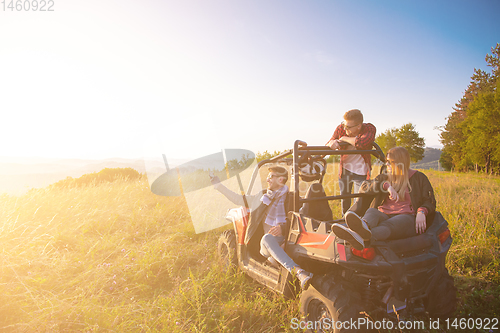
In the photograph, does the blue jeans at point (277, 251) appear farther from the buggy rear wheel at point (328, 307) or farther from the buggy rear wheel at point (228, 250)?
the buggy rear wheel at point (228, 250)

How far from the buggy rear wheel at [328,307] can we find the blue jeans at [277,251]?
0.30 metres

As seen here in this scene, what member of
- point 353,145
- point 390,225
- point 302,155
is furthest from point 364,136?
point 390,225

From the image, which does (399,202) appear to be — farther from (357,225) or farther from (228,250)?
(228,250)

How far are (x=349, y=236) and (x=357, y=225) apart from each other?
0.12 meters

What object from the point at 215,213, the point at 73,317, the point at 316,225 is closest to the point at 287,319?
the point at 316,225

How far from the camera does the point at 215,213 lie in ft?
22.8

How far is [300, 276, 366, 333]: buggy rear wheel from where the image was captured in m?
2.33

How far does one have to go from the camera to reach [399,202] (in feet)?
10.2

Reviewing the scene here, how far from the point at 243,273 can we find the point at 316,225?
1654mm

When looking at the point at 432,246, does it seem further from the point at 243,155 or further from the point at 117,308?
the point at 243,155

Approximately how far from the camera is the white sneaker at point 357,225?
2.32 meters

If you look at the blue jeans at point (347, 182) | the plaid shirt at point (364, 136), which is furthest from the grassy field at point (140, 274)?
the plaid shirt at point (364, 136)

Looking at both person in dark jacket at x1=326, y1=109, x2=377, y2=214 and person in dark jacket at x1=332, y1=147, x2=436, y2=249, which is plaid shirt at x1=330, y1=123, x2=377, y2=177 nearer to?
person in dark jacket at x1=326, y1=109, x2=377, y2=214

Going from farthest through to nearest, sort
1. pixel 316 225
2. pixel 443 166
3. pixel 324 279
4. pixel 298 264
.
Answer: pixel 443 166 → pixel 298 264 → pixel 316 225 → pixel 324 279
